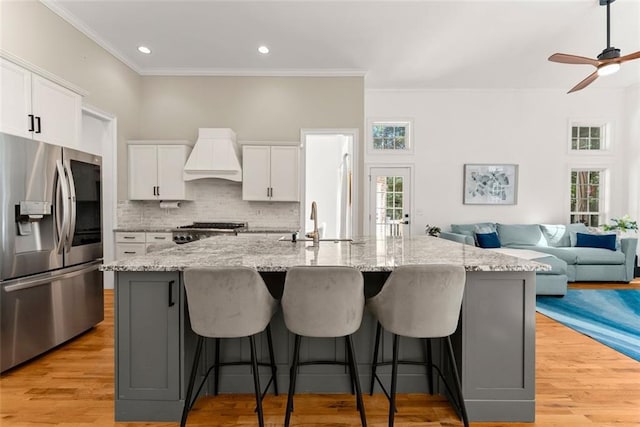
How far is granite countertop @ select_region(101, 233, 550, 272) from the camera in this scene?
173 centimetres

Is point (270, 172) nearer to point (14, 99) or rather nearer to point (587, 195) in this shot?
point (14, 99)

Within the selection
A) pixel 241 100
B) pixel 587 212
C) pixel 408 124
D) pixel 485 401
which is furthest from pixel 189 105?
pixel 587 212

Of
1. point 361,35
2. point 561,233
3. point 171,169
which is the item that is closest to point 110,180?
point 171,169

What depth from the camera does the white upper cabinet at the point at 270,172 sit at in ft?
16.1

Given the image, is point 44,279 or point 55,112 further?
point 55,112

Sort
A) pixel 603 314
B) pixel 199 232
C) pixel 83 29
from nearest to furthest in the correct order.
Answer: pixel 603 314 → pixel 83 29 → pixel 199 232

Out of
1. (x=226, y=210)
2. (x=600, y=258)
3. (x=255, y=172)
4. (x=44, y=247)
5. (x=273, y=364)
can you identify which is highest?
(x=255, y=172)

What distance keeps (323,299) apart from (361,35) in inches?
145

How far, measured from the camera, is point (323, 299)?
160 cm

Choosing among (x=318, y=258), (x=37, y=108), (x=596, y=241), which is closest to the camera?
(x=318, y=258)

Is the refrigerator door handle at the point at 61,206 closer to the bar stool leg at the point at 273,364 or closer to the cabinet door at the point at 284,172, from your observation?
the bar stool leg at the point at 273,364

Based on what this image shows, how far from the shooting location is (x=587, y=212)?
20.8ft

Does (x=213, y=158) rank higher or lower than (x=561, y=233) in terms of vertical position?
higher

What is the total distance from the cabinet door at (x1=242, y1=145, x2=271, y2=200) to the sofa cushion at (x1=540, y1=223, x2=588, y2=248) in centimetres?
490
